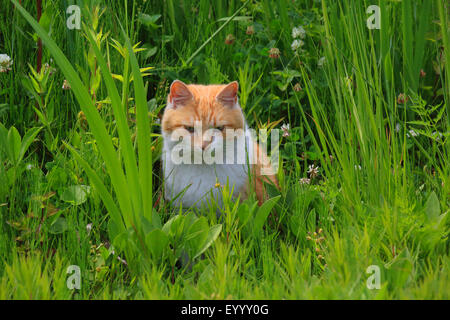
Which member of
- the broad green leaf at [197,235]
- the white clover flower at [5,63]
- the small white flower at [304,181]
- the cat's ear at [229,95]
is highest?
the white clover flower at [5,63]

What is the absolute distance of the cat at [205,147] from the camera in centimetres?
240

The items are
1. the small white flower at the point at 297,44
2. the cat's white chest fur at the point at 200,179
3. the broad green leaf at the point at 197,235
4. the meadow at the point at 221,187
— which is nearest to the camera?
the meadow at the point at 221,187

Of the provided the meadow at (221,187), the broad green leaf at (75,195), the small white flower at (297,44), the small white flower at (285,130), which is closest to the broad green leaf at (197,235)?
the meadow at (221,187)

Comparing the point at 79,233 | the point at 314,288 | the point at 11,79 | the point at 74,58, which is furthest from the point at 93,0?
the point at 314,288

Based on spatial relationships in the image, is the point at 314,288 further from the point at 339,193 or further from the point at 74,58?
the point at 74,58

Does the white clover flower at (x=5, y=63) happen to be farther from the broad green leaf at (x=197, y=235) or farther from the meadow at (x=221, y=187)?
the broad green leaf at (x=197, y=235)

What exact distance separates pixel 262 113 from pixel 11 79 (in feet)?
4.51

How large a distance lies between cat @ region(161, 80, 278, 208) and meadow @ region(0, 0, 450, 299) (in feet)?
0.30

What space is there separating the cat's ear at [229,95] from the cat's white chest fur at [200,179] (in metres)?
0.21

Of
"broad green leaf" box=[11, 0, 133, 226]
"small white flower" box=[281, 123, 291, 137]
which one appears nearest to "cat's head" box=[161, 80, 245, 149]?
"small white flower" box=[281, 123, 291, 137]

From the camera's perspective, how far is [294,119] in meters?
3.17

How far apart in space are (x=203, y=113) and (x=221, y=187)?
39cm

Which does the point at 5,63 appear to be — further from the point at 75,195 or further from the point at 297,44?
the point at 297,44

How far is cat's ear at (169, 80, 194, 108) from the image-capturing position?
243cm
